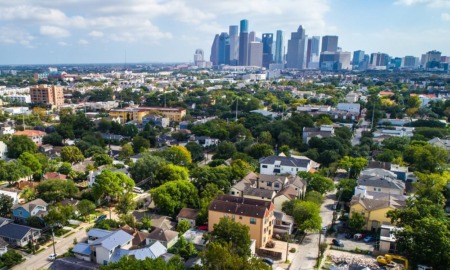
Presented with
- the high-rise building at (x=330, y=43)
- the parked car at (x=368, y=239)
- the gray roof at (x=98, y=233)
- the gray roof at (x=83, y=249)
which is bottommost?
the parked car at (x=368, y=239)

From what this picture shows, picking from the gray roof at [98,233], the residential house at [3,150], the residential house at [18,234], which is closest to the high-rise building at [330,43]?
the residential house at [3,150]

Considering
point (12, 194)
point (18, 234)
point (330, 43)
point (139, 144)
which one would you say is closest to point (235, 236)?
point (18, 234)

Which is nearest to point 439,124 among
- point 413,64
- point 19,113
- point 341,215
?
point 341,215

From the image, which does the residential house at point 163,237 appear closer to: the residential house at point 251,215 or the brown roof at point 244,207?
the residential house at point 251,215

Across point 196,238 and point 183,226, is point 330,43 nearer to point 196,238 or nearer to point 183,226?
point 183,226

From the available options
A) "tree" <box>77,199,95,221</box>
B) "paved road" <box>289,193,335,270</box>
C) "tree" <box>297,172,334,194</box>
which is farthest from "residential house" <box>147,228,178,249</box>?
"tree" <box>297,172,334,194</box>

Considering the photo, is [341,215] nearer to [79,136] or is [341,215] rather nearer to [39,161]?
[39,161]

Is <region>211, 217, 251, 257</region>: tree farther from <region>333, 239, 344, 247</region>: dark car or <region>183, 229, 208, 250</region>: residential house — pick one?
<region>333, 239, 344, 247</region>: dark car
